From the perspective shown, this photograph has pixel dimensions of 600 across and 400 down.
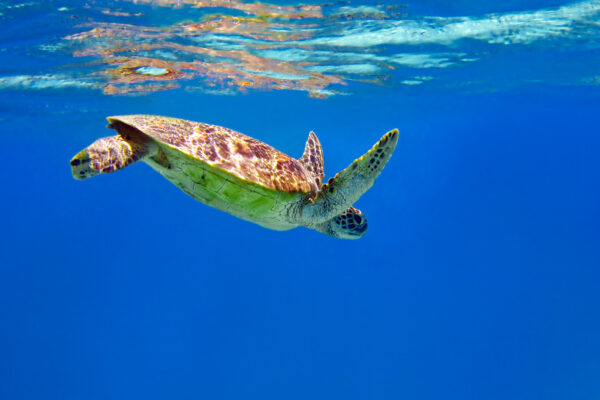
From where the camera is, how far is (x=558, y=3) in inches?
325

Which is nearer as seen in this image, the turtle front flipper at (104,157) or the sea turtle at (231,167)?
the turtle front flipper at (104,157)

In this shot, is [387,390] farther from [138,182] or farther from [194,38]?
[138,182]

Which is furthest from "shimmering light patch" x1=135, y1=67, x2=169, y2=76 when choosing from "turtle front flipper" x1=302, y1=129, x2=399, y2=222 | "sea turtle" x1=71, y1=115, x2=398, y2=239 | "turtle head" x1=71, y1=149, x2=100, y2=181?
"turtle head" x1=71, y1=149, x2=100, y2=181

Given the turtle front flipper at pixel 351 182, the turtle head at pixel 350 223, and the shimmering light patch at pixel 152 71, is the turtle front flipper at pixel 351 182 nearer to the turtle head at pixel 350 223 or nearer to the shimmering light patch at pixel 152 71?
the turtle head at pixel 350 223

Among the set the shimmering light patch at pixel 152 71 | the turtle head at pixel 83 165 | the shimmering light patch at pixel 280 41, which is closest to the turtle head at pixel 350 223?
the turtle head at pixel 83 165

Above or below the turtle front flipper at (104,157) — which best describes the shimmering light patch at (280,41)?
above

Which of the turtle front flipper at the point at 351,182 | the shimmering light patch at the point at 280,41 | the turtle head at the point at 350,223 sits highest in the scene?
the shimmering light patch at the point at 280,41

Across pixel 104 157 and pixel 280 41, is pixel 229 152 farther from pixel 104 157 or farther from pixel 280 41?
pixel 280 41

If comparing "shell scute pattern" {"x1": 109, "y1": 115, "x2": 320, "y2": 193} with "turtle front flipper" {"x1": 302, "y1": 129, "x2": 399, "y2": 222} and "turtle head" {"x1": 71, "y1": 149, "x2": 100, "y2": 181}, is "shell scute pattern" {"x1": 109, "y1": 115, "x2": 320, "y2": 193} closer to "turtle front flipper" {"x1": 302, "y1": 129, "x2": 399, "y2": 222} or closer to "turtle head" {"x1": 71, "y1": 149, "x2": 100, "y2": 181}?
"turtle front flipper" {"x1": 302, "y1": 129, "x2": 399, "y2": 222}

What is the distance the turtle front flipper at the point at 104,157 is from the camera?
2840 mm

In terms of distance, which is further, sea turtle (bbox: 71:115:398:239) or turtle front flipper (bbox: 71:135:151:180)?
sea turtle (bbox: 71:115:398:239)

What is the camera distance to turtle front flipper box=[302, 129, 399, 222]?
358 cm

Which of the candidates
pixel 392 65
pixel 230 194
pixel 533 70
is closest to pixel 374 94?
pixel 392 65

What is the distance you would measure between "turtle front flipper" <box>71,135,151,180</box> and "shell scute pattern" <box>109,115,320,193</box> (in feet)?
0.68
